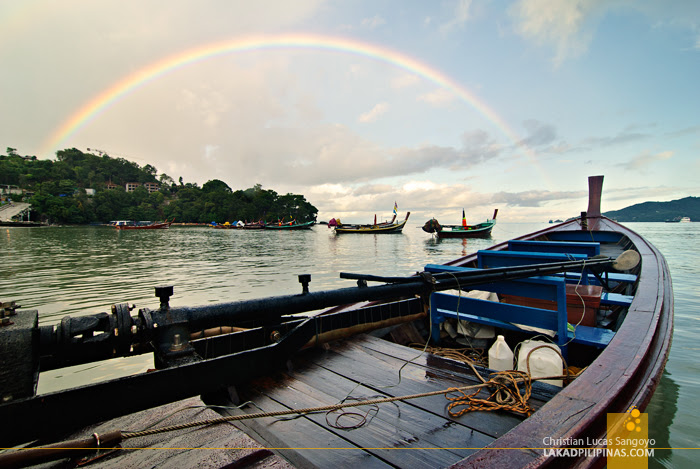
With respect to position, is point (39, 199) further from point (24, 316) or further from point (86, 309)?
point (24, 316)

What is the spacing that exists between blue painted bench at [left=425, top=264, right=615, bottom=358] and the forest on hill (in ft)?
377

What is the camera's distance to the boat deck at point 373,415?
1.86m

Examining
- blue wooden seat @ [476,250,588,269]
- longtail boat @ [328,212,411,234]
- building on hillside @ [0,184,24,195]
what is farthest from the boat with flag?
building on hillside @ [0,184,24,195]

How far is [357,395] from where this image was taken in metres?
2.53

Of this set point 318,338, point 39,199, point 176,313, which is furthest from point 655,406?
point 39,199

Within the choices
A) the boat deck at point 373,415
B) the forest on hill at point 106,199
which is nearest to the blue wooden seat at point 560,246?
the boat deck at point 373,415

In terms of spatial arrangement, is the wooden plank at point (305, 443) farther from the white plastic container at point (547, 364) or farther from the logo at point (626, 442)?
the white plastic container at point (547, 364)

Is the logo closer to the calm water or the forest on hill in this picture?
the calm water

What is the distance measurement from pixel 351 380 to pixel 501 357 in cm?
151

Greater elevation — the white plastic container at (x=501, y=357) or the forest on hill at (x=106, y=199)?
the forest on hill at (x=106, y=199)

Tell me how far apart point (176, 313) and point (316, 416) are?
1.19m

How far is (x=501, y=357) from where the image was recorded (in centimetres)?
312

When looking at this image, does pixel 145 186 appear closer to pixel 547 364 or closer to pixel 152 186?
pixel 152 186

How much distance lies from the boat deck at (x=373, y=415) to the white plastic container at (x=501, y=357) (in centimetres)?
44
